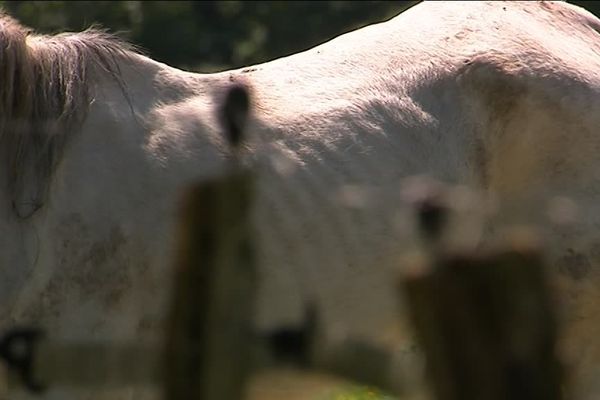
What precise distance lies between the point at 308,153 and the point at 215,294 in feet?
7.18

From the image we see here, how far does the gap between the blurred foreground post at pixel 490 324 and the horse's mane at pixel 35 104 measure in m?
2.11

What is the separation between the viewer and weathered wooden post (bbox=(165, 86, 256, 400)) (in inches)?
81.0

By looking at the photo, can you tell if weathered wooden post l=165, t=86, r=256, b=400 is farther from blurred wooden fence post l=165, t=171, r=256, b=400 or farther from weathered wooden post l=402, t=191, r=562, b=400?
weathered wooden post l=402, t=191, r=562, b=400

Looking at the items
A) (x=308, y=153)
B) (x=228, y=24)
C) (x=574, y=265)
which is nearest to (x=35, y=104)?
(x=308, y=153)

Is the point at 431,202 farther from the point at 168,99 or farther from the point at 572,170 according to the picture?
the point at 572,170

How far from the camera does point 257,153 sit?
411 cm

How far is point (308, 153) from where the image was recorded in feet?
13.9

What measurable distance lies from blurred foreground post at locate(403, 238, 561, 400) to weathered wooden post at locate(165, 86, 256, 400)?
0.31 metres

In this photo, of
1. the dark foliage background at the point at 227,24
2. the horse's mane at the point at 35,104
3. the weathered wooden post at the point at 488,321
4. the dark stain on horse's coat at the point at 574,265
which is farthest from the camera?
the dark foliage background at the point at 227,24

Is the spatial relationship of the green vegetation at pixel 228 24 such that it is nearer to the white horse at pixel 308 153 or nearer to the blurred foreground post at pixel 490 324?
the white horse at pixel 308 153

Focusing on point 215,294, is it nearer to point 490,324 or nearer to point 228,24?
point 490,324

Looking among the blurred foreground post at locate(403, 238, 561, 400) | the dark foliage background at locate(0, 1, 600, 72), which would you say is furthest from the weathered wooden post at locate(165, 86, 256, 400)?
the dark foliage background at locate(0, 1, 600, 72)

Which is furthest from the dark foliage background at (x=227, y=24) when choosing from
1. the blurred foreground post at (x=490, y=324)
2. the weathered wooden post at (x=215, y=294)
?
the blurred foreground post at (x=490, y=324)

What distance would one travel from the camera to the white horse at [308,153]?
385cm
